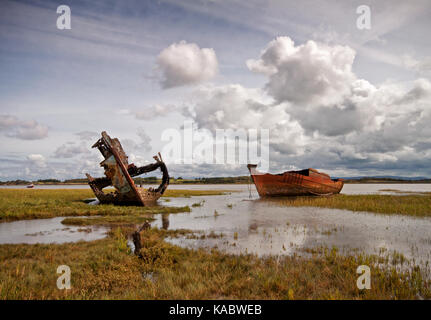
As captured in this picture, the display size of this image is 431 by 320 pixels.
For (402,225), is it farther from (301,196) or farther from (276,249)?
(301,196)

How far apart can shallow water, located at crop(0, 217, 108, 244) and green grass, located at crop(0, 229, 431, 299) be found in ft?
8.41

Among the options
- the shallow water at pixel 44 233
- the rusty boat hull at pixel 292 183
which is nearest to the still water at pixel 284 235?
the shallow water at pixel 44 233

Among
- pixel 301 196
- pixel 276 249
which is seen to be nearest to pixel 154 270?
pixel 276 249

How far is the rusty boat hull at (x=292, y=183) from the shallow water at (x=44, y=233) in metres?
26.7

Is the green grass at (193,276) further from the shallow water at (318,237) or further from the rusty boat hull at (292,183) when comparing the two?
the rusty boat hull at (292,183)

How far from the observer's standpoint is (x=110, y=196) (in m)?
24.7

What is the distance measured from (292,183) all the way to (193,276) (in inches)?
1234

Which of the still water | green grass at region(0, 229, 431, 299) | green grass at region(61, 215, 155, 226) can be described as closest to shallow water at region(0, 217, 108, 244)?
the still water

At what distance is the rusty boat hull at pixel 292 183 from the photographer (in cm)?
3522

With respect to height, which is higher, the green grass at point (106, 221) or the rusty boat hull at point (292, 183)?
the rusty boat hull at point (292, 183)

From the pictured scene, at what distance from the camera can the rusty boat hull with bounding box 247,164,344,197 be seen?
116 feet

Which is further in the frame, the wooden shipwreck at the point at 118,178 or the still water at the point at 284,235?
the wooden shipwreck at the point at 118,178
